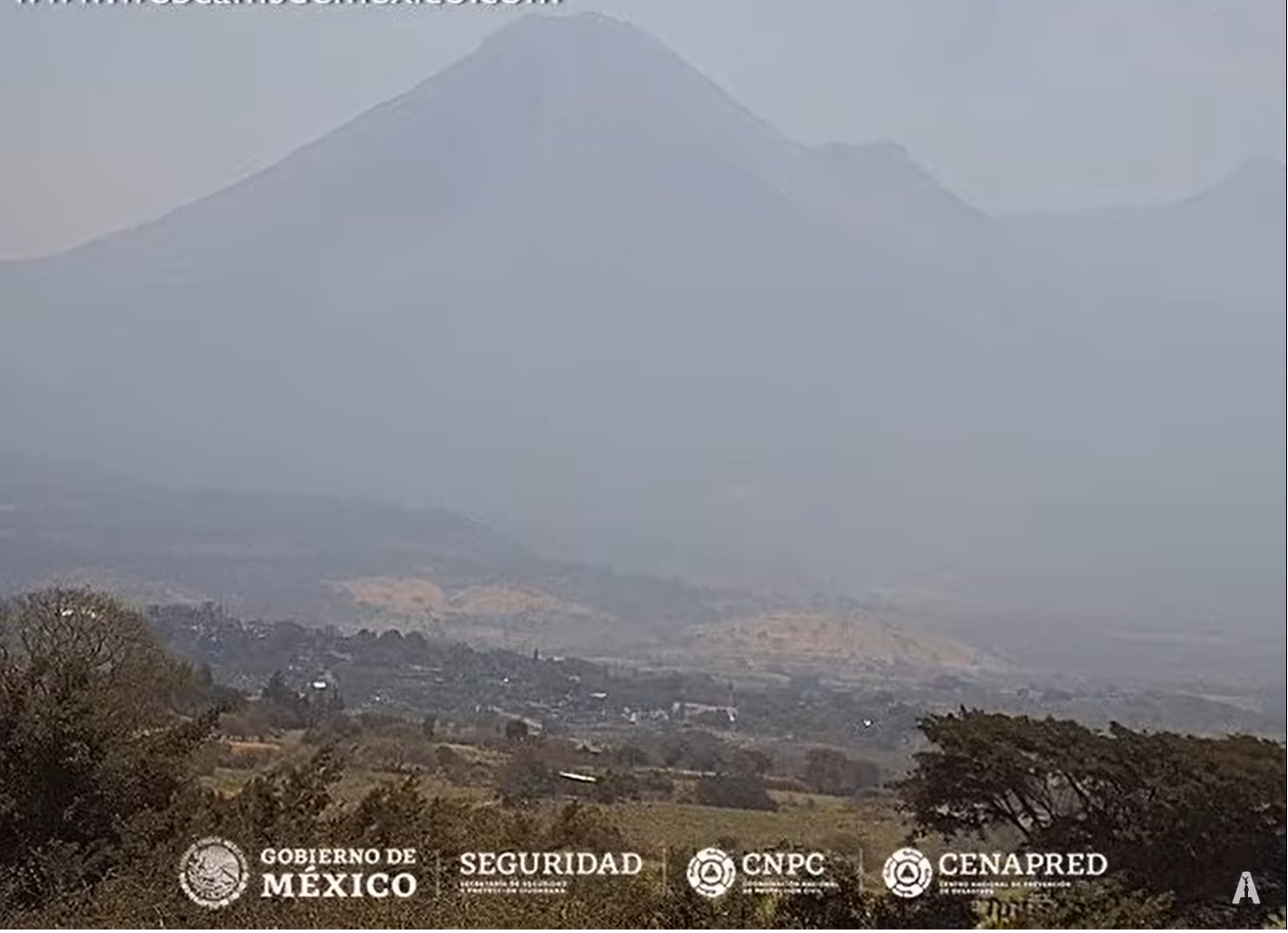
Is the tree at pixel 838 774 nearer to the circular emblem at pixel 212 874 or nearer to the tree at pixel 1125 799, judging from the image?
the tree at pixel 1125 799

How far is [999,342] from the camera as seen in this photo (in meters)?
4.46

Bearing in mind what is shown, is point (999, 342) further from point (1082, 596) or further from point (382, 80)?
point (382, 80)

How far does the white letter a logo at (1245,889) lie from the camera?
4.50 m

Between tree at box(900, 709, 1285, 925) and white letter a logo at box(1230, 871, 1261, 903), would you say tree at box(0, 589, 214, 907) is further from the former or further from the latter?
white letter a logo at box(1230, 871, 1261, 903)

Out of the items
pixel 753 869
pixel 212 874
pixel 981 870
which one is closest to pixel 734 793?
pixel 753 869

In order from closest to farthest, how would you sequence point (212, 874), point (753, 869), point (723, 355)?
point (212, 874) → point (753, 869) → point (723, 355)

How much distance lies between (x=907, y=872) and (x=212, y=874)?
1.64 meters

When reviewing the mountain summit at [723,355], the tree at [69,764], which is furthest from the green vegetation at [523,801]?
the mountain summit at [723,355]

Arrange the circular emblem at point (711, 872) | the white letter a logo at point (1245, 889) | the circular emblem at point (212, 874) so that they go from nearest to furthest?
the circular emblem at point (212, 874) < the circular emblem at point (711, 872) < the white letter a logo at point (1245, 889)

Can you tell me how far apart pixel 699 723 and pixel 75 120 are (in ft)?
6.71

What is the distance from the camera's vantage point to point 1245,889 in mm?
4504

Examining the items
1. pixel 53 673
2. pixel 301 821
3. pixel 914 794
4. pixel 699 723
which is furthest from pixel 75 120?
pixel 914 794

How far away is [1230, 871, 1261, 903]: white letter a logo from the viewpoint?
14.8 ft

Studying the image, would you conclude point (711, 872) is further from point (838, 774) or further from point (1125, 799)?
point (1125, 799)
